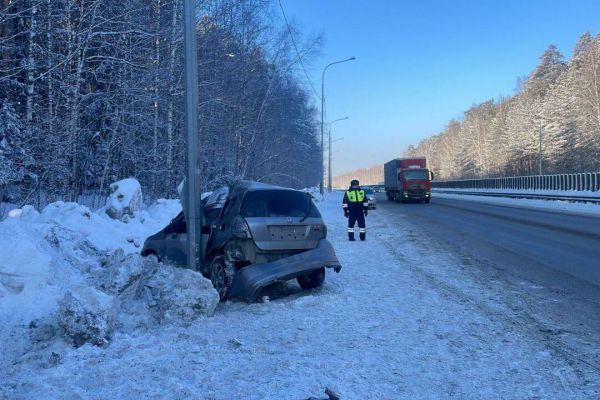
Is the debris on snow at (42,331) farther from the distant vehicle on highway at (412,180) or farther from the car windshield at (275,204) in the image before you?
the distant vehicle on highway at (412,180)

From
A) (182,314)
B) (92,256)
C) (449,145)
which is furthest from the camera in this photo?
(449,145)

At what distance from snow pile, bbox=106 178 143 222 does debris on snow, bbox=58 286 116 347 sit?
851cm

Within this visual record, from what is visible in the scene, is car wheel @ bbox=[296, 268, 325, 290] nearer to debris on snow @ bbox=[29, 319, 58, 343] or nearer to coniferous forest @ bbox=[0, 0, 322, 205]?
debris on snow @ bbox=[29, 319, 58, 343]

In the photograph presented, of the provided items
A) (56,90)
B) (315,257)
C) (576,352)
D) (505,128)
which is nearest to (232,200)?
(315,257)

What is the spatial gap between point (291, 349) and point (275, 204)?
290 cm

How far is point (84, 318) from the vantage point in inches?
201

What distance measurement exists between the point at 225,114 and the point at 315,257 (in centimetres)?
2306

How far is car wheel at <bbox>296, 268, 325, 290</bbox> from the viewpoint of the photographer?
8.12 m

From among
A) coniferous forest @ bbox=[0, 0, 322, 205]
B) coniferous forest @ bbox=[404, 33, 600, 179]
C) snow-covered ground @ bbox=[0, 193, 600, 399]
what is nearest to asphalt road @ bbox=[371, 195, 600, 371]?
snow-covered ground @ bbox=[0, 193, 600, 399]

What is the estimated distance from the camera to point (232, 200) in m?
7.75

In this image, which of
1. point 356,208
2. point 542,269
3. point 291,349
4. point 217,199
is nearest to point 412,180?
Result: point 356,208

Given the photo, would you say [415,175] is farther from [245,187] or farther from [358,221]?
[245,187]

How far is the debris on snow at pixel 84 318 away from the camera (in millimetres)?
5062

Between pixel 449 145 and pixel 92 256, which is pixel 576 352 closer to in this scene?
pixel 92 256
